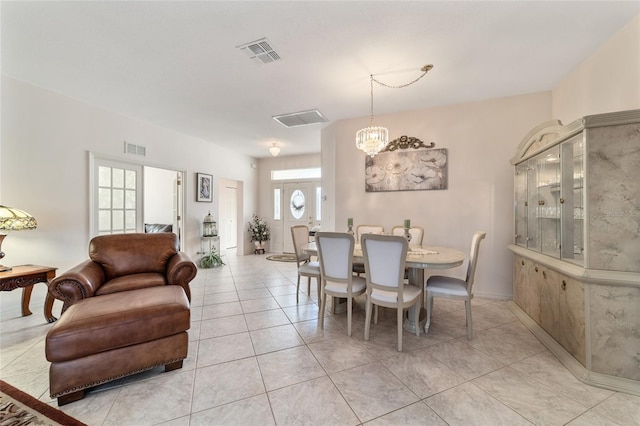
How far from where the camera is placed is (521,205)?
9.79ft

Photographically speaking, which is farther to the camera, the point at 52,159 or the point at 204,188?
the point at 204,188

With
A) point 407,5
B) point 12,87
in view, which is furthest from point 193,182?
point 407,5

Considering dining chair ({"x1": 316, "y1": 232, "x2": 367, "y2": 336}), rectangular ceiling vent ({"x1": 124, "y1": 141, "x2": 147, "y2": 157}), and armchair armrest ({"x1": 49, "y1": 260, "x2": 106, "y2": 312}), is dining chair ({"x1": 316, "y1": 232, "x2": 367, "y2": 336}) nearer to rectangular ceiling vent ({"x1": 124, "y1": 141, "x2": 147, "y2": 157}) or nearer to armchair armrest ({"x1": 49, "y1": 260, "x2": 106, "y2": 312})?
armchair armrest ({"x1": 49, "y1": 260, "x2": 106, "y2": 312})

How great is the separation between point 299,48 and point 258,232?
5361 millimetres

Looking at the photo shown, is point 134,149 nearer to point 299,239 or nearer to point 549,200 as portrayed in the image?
point 299,239

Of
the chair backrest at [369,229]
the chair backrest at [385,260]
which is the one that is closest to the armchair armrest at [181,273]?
the chair backrest at [385,260]

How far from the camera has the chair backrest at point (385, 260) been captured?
84.3 inches

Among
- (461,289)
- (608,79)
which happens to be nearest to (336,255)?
(461,289)

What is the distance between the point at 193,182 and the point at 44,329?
332cm

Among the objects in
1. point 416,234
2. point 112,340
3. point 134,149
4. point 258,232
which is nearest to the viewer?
point 112,340

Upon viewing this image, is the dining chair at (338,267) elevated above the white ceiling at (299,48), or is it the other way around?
the white ceiling at (299,48)

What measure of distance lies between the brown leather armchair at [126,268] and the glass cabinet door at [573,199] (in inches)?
135

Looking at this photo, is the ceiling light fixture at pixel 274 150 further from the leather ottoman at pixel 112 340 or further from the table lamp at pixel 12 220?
the leather ottoman at pixel 112 340

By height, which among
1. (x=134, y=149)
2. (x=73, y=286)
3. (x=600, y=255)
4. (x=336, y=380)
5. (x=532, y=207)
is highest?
(x=134, y=149)
